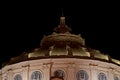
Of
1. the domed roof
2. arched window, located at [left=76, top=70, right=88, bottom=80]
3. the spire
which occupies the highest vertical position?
the spire

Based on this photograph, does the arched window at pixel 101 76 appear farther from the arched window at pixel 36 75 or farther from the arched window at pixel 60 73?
the arched window at pixel 36 75

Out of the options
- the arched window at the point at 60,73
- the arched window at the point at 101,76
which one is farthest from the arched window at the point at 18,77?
the arched window at the point at 101,76

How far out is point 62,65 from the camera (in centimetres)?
5947

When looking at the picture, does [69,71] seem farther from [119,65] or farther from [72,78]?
[119,65]

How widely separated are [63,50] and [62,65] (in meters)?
3.04

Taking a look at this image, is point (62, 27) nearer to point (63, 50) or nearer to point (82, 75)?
point (63, 50)

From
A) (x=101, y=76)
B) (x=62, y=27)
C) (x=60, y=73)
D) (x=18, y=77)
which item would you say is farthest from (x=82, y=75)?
(x=62, y=27)

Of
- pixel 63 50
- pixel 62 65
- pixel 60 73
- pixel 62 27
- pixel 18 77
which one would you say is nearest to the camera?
pixel 60 73

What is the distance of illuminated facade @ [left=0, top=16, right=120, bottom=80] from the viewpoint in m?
59.1

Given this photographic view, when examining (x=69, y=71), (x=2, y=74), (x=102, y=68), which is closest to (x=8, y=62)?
(x=2, y=74)

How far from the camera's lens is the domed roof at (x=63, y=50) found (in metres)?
60.6

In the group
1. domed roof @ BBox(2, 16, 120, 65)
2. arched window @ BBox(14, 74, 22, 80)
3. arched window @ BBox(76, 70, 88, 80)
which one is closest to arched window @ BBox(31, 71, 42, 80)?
arched window @ BBox(14, 74, 22, 80)

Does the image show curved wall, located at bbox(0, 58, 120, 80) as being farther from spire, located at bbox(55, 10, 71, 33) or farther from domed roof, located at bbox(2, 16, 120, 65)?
spire, located at bbox(55, 10, 71, 33)

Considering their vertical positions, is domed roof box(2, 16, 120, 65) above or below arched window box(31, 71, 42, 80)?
above
